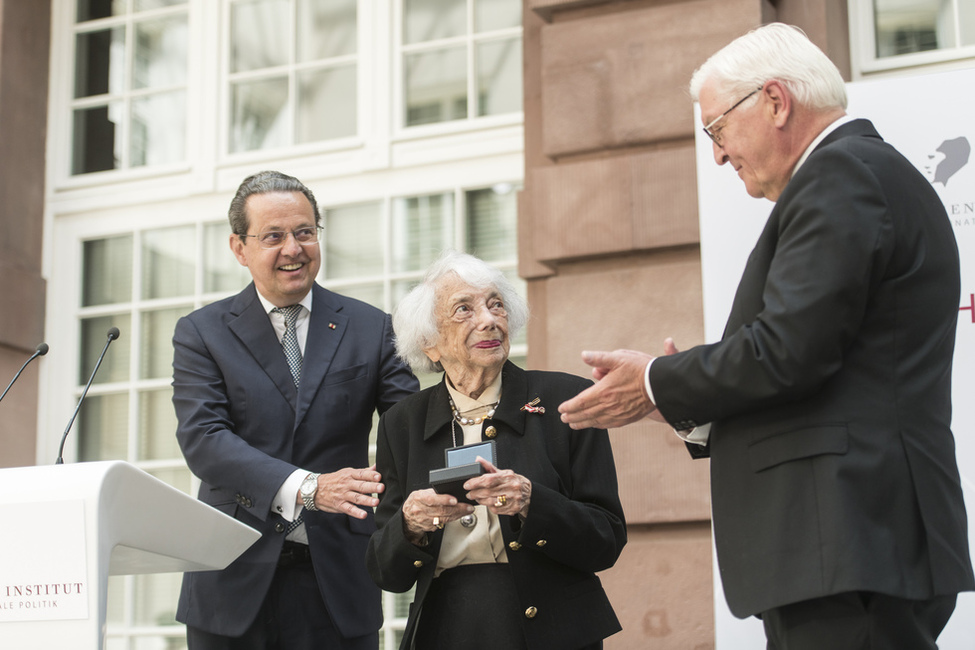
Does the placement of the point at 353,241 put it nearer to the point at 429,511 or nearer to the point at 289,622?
the point at 289,622

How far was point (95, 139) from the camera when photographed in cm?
608

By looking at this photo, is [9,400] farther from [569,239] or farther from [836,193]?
[836,193]

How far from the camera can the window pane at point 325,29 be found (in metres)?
5.71

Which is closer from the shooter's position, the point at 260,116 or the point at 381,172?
the point at 381,172

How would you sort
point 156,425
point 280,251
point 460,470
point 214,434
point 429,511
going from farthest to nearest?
point 156,425 → point 280,251 → point 214,434 → point 429,511 → point 460,470

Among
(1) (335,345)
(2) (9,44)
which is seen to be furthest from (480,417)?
(2) (9,44)

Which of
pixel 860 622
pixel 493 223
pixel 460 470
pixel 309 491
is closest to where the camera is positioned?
pixel 860 622

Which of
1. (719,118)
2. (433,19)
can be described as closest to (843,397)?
(719,118)

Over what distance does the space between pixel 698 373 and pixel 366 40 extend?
13.0ft

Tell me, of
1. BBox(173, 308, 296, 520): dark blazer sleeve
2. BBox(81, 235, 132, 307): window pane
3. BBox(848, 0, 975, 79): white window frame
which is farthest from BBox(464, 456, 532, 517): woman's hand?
BBox(81, 235, 132, 307): window pane

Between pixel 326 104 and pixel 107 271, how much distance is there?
1470 millimetres

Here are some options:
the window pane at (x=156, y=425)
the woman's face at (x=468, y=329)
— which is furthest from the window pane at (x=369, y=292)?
the woman's face at (x=468, y=329)

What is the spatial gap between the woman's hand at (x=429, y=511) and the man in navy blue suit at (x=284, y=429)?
26 cm

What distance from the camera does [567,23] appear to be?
4645 mm
